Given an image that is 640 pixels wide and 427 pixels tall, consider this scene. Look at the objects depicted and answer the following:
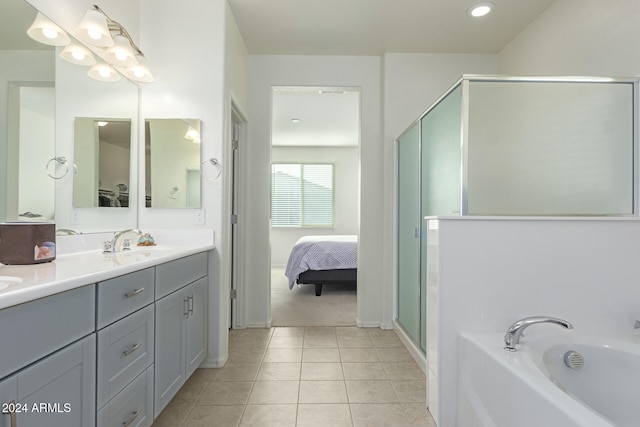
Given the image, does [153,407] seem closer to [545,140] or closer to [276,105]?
[545,140]

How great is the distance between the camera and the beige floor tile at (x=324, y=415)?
1.62m

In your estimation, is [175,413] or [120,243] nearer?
[175,413]

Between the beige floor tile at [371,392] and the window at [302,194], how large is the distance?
5.01 m

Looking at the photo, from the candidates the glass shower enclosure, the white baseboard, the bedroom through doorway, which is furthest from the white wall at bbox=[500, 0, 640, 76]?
the white baseboard

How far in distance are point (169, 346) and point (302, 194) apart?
550 centimetres

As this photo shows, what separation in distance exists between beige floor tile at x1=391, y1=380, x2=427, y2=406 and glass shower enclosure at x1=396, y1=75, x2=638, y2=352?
1.09 metres

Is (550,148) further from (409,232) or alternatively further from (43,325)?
(43,325)

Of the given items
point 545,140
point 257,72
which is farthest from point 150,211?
point 545,140

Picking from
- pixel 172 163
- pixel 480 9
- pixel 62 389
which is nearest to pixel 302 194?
pixel 172 163

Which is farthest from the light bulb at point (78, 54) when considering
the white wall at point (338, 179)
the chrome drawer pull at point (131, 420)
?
the white wall at point (338, 179)

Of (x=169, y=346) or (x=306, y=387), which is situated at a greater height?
(x=169, y=346)

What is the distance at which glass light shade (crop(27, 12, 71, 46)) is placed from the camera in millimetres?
1437

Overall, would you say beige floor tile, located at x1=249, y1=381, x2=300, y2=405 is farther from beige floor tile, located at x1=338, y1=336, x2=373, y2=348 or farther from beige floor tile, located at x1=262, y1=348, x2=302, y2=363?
beige floor tile, located at x1=338, y1=336, x2=373, y2=348

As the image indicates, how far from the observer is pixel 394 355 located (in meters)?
2.43
